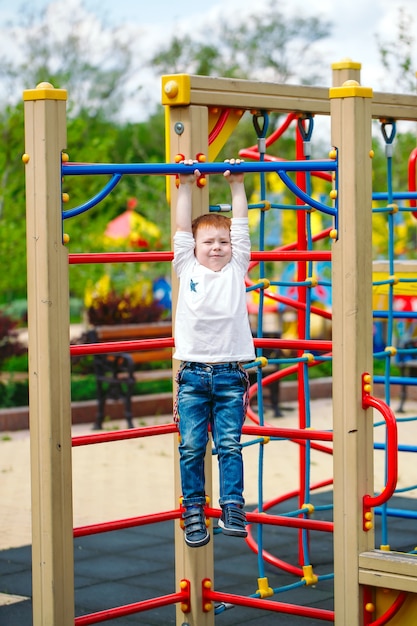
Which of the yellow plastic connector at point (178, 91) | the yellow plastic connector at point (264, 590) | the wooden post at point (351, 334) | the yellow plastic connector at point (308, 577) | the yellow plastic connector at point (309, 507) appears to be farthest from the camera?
the yellow plastic connector at point (309, 507)

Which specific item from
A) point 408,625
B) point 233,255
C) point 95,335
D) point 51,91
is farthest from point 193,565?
point 95,335

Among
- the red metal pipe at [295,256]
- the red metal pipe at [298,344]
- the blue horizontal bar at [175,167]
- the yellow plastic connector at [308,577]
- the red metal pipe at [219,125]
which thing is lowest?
the yellow plastic connector at [308,577]

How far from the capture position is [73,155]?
15.5 m

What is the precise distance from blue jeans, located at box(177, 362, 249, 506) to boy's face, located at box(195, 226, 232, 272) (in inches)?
14.3

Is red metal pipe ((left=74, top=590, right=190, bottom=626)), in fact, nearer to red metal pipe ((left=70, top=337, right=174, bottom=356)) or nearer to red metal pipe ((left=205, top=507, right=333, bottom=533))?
red metal pipe ((left=205, top=507, right=333, bottom=533))

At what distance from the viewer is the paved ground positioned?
5461mm

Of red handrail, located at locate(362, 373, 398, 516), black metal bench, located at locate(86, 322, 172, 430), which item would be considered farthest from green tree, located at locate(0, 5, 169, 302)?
red handrail, located at locate(362, 373, 398, 516)

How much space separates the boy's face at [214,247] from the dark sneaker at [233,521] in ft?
2.76

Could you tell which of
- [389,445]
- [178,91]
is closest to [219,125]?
[178,91]

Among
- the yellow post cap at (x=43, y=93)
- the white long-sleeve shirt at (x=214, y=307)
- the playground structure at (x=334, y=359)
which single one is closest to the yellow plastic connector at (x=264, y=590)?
the playground structure at (x=334, y=359)

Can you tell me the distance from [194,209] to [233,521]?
4.11 ft

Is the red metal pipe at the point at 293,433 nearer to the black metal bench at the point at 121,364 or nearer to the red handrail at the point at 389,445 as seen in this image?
the red handrail at the point at 389,445

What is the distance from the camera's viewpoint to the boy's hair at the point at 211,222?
4207 mm

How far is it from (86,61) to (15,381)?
1790 cm
